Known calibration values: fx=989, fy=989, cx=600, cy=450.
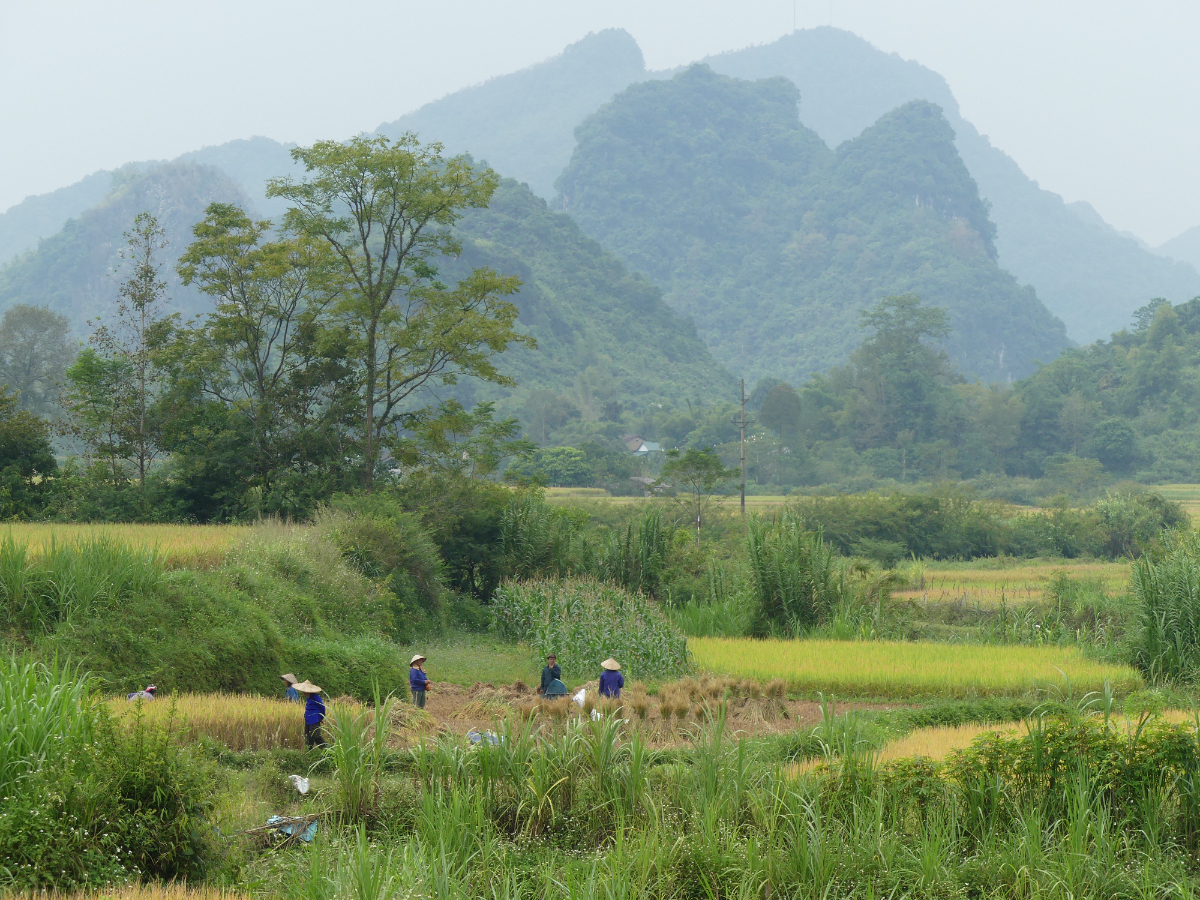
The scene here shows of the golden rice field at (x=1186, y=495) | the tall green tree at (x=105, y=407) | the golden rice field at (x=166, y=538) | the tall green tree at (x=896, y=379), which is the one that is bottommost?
the golden rice field at (x=1186, y=495)

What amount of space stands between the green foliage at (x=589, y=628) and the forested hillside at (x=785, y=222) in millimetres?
116076

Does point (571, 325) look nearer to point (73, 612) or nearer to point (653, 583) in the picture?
point (653, 583)

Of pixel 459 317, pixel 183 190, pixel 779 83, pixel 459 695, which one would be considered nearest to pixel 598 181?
pixel 779 83

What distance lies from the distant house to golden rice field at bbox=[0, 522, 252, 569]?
65.4 meters

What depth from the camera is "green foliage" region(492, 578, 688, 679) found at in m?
16.3

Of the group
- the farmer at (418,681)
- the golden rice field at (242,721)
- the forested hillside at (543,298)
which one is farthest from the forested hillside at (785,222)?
the golden rice field at (242,721)

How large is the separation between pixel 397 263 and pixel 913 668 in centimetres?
1633

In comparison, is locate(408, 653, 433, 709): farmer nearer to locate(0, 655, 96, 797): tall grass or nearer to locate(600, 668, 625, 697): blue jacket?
locate(600, 668, 625, 697): blue jacket

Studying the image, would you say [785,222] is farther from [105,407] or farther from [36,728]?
[36,728]

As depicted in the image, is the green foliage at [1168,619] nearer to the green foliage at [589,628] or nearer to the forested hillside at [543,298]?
the green foliage at [589,628]

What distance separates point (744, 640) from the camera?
18.7 m

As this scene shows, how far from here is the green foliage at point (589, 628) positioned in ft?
53.6

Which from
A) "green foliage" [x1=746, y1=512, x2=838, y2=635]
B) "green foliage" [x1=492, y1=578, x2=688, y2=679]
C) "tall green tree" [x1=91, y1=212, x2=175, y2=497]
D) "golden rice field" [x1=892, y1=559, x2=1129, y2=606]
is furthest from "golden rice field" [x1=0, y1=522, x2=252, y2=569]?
"golden rice field" [x1=892, y1=559, x2=1129, y2=606]

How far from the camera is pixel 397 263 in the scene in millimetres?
25328
